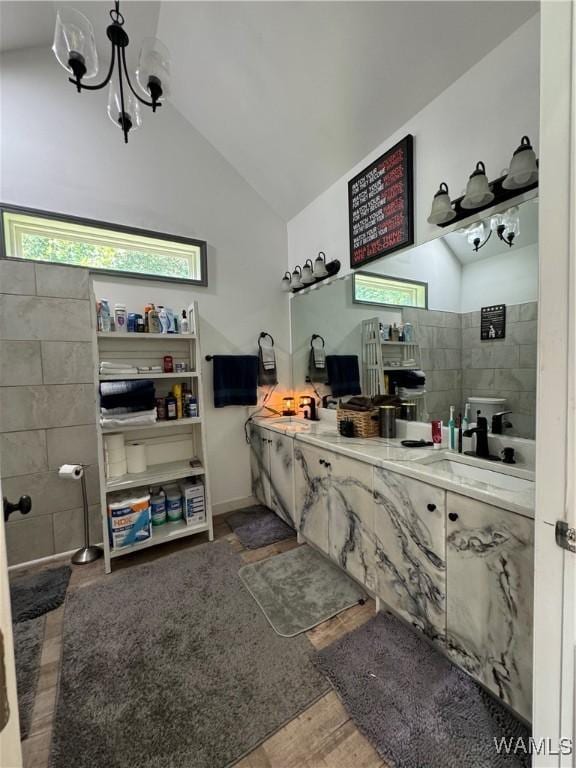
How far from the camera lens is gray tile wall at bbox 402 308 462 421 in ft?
5.85

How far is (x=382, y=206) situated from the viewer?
2.05 metres

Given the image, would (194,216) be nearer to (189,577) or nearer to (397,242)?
(397,242)

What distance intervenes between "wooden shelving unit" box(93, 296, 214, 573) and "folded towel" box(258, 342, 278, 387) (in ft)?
2.10

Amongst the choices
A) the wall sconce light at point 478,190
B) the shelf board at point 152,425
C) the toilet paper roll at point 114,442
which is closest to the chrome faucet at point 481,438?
the wall sconce light at point 478,190

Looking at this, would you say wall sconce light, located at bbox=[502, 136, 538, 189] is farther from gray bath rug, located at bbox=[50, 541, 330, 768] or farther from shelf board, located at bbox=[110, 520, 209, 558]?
shelf board, located at bbox=[110, 520, 209, 558]

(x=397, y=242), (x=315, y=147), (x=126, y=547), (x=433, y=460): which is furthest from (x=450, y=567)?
(x=315, y=147)

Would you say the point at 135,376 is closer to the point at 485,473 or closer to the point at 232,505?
the point at 232,505

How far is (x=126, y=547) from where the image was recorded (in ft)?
7.08

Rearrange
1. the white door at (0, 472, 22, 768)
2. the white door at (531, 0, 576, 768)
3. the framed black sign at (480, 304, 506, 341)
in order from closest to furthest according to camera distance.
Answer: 1. the white door at (0, 472, 22, 768)
2. the white door at (531, 0, 576, 768)
3. the framed black sign at (480, 304, 506, 341)

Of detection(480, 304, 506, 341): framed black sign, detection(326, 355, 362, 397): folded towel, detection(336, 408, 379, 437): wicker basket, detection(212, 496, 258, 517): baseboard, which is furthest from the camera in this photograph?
detection(212, 496, 258, 517): baseboard

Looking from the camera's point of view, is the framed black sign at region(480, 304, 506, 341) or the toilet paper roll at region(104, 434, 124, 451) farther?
the toilet paper roll at region(104, 434, 124, 451)

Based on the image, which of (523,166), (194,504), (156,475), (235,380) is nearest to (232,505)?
(194,504)

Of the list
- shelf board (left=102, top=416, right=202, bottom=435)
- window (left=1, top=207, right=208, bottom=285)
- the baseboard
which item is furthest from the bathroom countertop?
window (left=1, top=207, right=208, bottom=285)

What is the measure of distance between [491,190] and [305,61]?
4.59 feet
